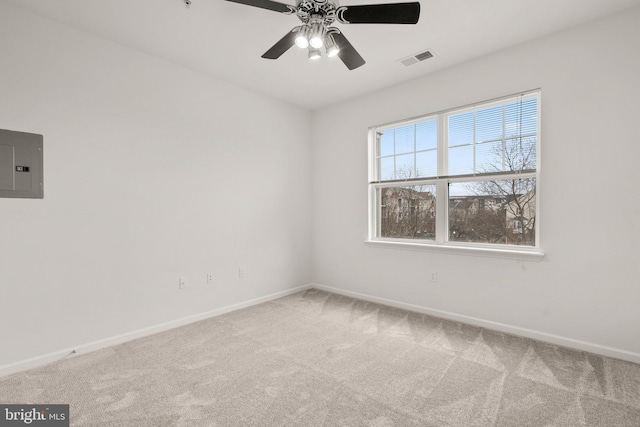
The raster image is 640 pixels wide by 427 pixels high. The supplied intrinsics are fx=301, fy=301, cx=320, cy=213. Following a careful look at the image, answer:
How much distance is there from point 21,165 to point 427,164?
380 cm

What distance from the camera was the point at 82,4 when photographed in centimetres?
226

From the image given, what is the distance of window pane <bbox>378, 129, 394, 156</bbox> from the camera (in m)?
3.93

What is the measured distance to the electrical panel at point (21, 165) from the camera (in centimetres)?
224

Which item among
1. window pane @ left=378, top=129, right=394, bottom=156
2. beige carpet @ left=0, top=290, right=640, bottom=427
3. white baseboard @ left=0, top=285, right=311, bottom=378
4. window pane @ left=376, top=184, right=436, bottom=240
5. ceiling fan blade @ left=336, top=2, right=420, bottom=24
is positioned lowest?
beige carpet @ left=0, top=290, right=640, bottom=427

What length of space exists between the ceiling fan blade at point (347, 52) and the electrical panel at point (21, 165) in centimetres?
244

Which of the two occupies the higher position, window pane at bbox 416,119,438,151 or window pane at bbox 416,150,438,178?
window pane at bbox 416,119,438,151

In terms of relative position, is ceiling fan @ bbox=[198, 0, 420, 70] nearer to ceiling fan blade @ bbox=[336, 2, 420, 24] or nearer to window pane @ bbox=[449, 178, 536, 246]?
ceiling fan blade @ bbox=[336, 2, 420, 24]

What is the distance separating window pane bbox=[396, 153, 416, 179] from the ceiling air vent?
1.05 m

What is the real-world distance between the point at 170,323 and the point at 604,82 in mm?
4507

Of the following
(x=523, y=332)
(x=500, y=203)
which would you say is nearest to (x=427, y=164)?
(x=500, y=203)

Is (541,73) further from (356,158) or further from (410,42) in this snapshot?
(356,158)

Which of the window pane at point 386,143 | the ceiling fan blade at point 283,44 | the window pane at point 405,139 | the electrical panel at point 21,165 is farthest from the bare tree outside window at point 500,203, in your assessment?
the electrical panel at point 21,165

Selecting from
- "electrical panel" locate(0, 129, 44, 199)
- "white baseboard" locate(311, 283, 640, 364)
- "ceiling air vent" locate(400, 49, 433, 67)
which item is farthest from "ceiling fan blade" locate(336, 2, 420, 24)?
"white baseboard" locate(311, 283, 640, 364)

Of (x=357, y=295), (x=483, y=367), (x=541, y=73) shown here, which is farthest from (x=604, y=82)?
(x=357, y=295)
